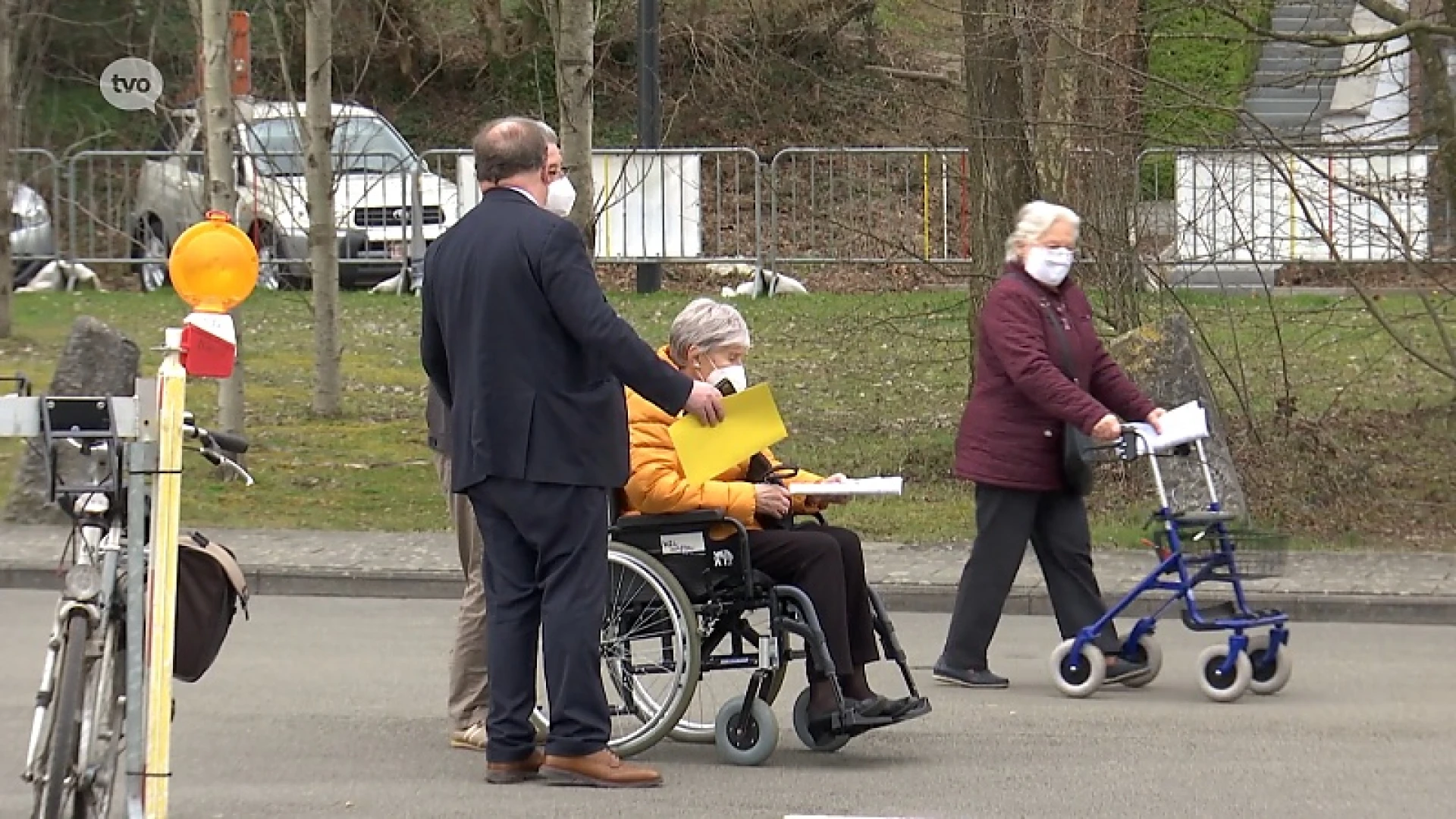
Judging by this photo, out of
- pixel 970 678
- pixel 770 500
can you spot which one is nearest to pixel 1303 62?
pixel 970 678

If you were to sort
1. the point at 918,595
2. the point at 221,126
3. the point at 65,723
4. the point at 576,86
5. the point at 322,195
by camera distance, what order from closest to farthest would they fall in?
the point at 65,723 → the point at 918,595 → the point at 576,86 → the point at 221,126 → the point at 322,195

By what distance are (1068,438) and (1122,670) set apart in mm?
933

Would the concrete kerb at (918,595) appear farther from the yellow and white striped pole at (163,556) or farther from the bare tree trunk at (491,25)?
the bare tree trunk at (491,25)

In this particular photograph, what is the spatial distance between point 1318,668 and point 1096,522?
401 centimetres

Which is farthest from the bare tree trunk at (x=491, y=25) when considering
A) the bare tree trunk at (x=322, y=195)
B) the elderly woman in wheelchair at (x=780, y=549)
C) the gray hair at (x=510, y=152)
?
the gray hair at (x=510, y=152)

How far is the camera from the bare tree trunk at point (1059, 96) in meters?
14.1

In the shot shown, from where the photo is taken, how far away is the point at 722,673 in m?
8.66

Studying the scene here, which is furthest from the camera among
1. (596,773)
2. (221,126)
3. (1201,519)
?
(221,126)

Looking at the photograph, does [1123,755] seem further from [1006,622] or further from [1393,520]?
[1393,520]

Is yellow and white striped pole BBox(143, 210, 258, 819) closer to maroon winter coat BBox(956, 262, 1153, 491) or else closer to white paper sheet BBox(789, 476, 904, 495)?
white paper sheet BBox(789, 476, 904, 495)

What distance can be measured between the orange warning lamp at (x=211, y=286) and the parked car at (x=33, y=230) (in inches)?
797

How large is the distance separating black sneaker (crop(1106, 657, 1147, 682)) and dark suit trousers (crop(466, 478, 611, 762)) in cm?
275

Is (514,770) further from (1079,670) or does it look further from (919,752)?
(1079,670)

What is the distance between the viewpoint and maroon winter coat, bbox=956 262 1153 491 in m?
9.50
